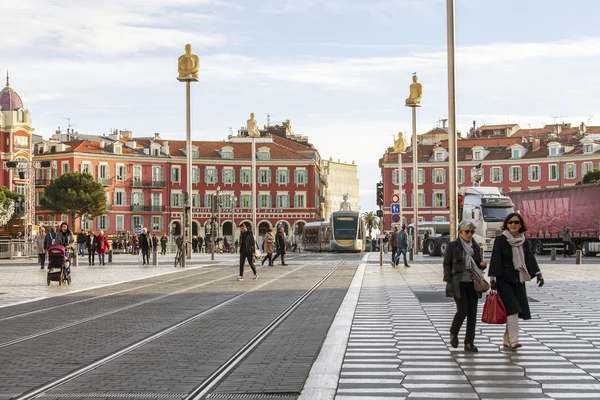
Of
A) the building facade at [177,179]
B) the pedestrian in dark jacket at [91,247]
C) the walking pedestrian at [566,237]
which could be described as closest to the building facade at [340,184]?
the building facade at [177,179]

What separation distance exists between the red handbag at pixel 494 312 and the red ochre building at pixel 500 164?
10411cm

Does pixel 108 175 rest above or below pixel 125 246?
above

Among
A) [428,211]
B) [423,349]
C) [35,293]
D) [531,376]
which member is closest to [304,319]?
[423,349]

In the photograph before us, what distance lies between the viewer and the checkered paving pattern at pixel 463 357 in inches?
362

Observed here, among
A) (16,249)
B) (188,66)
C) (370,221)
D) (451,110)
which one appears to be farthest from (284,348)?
(370,221)

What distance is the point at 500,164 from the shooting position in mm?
119125

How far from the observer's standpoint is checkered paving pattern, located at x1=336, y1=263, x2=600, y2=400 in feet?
30.2

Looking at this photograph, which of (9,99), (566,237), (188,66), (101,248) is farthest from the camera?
(9,99)

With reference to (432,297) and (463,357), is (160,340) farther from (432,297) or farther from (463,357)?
(432,297)

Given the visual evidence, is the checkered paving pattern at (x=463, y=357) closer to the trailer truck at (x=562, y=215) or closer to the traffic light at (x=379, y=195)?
the traffic light at (x=379, y=195)

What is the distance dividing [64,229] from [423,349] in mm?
16942

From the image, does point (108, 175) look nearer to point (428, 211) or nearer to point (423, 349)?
point (428, 211)

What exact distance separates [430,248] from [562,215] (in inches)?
300

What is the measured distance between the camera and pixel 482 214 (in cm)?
5500
